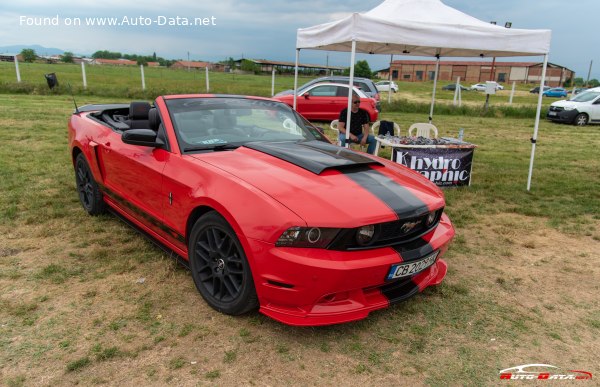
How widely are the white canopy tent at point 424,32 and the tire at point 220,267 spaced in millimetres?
3659

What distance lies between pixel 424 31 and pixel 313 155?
363 centimetres

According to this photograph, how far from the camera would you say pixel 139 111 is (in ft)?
14.1

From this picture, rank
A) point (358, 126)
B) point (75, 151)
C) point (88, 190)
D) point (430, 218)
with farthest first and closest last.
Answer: point (358, 126) < point (75, 151) < point (88, 190) < point (430, 218)

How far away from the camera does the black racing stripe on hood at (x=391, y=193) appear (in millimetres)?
2723

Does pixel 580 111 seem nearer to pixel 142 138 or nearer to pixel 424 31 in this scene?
pixel 424 31

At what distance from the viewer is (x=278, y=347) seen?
264 cm

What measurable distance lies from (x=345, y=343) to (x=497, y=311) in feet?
4.16

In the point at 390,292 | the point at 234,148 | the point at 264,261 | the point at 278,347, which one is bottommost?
the point at 278,347

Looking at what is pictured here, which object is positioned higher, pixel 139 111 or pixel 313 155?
pixel 139 111

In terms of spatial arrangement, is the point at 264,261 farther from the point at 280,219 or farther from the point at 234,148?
the point at 234,148

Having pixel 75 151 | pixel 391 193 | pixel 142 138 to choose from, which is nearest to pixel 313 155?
pixel 391 193

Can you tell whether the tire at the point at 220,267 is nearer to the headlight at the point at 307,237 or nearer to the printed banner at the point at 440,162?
the headlight at the point at 307,237

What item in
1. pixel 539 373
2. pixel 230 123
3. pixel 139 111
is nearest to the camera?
pixel 539 373

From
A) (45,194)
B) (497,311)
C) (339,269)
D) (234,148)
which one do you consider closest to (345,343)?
(339,269)
